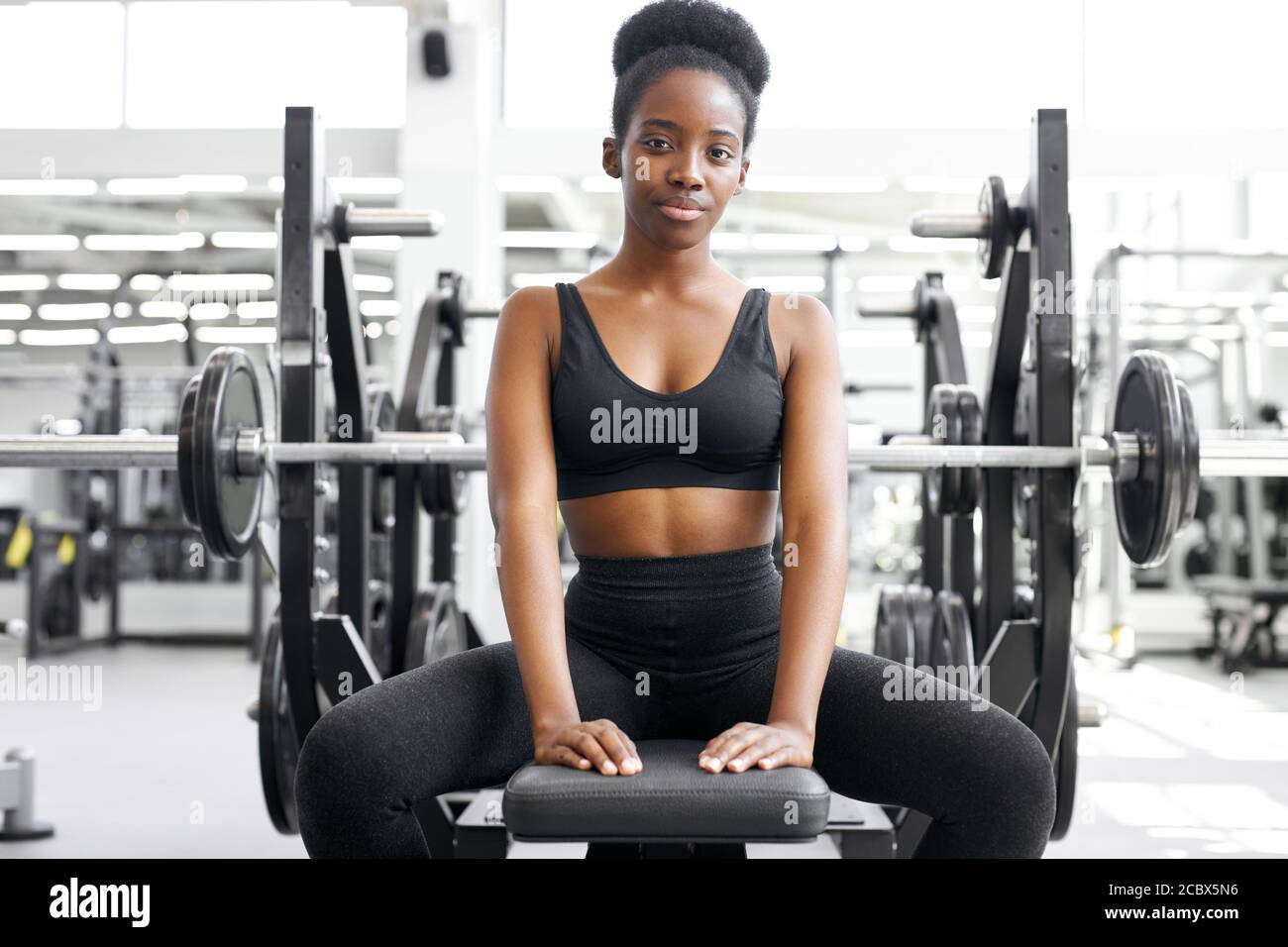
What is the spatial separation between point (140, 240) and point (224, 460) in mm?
8780

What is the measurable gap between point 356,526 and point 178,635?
15.5 feet

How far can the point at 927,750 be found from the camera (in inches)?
45.4

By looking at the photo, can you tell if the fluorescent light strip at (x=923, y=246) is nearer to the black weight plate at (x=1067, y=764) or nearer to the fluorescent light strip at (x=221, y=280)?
the fluorescent light strip at (x=221, y=280)

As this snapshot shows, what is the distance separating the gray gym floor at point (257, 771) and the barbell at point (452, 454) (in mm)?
968

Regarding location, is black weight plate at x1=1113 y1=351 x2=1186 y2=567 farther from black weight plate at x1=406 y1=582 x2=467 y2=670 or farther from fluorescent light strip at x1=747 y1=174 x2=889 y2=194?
fluorescent light strip at x1=747 y1=174 x2=889 y2=194

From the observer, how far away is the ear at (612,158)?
1.40m

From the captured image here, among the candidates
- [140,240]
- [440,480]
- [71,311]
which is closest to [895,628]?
[440,480]

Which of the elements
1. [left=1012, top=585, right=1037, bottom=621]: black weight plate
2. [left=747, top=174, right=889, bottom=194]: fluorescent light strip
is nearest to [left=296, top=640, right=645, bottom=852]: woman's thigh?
[left=1012, top=585, right=1037, bottom=621]: black weight plate

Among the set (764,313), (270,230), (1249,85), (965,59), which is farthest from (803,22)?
(270,230)

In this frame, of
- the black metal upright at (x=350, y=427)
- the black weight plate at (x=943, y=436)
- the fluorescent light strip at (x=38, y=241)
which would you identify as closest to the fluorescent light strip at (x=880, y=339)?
the fluorescent light strip at (x=38, y=241)

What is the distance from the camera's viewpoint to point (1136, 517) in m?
1.80

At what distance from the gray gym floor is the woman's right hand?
5.18ft
